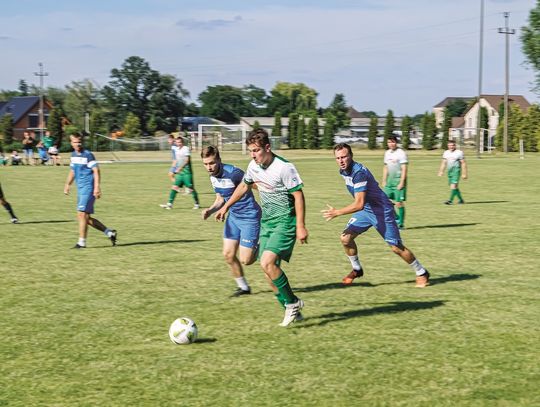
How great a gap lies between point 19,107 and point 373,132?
6184cm

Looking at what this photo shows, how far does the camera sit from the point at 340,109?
520 ft

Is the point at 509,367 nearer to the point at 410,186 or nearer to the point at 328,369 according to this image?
the point at 328,369

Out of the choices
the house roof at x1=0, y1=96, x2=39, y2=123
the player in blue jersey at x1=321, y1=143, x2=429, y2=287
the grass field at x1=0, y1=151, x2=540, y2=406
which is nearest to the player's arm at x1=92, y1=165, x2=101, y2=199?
the grass field at x1=0, y1=151, x2=540, y2=406

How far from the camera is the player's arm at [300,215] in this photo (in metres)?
8.26

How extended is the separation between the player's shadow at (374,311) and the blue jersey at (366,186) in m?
1.59

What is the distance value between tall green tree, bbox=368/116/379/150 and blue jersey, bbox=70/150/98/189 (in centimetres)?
6919

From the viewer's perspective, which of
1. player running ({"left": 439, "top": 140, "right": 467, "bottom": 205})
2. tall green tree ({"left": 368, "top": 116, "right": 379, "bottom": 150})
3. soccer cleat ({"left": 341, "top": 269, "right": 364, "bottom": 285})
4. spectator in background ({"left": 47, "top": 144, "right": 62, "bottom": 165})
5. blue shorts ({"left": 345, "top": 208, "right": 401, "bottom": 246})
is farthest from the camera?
tall green tree ({"left": 368, "top": 116, "right": 379, "bottom": 150})

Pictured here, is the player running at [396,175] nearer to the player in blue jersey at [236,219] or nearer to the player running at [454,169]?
the player running at [454,169]

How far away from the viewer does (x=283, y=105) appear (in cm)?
18425

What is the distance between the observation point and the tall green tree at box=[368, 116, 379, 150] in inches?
3270

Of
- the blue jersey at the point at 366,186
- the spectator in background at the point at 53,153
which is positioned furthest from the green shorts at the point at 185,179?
the spectator in background at the point at 53,153

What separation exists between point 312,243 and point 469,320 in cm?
733

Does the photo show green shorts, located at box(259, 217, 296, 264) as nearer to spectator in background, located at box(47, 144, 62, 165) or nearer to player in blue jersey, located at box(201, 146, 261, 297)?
player in blue jersey, located at box(201, 146, 261, 297)

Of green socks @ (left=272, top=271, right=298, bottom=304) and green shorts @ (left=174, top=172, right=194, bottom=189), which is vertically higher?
green shorts @ (left=174, top=172, right=194, bottom=189)
